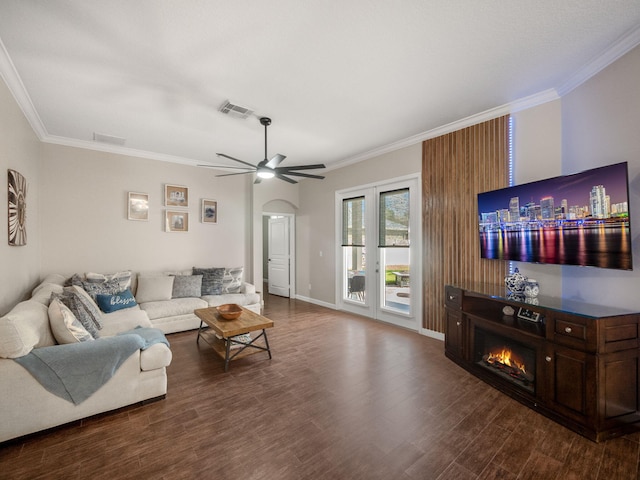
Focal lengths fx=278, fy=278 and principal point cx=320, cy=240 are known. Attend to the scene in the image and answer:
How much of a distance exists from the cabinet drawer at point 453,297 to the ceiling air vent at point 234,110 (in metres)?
3.30

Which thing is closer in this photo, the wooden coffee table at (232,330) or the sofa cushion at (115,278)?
the wooden coffee table at (232,330)

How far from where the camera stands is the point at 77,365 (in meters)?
2.16

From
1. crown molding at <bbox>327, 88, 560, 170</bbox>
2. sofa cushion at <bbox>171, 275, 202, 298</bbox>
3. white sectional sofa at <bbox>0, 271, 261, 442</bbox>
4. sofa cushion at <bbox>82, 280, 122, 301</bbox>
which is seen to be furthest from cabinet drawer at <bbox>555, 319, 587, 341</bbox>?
sofa cushion at <bbox>82, 280, 122, 301</bbox>

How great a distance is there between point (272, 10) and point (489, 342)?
3.58 m

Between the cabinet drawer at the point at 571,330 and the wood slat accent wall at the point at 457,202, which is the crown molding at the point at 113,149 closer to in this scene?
the wood slat accent wall at the point at 457,202

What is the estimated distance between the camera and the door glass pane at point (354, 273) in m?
5.40

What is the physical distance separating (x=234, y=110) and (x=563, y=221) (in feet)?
12.0

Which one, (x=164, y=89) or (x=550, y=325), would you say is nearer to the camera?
(x=550, y=325)

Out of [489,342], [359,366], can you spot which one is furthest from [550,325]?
[359,366]

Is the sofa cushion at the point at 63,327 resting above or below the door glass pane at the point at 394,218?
below

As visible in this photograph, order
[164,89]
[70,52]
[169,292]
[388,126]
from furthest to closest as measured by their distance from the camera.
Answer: [169,292] < [388,126] < [164,89] < [70,52]

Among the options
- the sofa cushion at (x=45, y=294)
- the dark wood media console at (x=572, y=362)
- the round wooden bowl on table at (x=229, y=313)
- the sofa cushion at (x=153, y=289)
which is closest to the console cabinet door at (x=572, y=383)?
the dark wood media console at (x=572, y=362)

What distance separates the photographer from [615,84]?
2.42 meters

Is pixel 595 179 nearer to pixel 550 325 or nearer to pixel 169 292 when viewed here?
pixel 550 325
